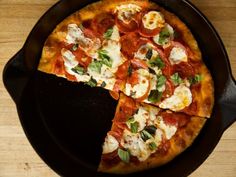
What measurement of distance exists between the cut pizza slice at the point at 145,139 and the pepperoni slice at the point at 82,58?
0.92 ft

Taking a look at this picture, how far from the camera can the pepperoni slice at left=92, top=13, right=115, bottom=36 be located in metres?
2.21

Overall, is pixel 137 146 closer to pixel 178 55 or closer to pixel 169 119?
pixel 169 119

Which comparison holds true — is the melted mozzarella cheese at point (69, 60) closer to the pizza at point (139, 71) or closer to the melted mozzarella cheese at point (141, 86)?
the pizza at point (139, 71)

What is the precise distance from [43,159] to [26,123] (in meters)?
0.17

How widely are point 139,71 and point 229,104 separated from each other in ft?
1.36

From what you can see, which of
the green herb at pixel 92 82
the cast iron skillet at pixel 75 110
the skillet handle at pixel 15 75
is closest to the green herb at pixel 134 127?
the cast iron skillet at pixel 75 110

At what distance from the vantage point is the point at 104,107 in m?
2.23

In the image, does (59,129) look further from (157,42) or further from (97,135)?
(157,42)

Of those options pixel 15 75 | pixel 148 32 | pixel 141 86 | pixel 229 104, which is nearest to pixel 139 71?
pixel 141 86

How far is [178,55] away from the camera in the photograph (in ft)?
7.20

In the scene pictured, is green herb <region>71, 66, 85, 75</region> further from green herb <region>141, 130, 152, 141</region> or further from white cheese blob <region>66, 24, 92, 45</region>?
green herb <region>141, 130, 152, 141</region>

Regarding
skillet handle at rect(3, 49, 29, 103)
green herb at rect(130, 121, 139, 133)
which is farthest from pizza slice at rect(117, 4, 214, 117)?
skillet handle at rect(3, 49, 29, 103)

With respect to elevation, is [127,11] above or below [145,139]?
above

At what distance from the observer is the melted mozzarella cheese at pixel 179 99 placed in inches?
85.4
